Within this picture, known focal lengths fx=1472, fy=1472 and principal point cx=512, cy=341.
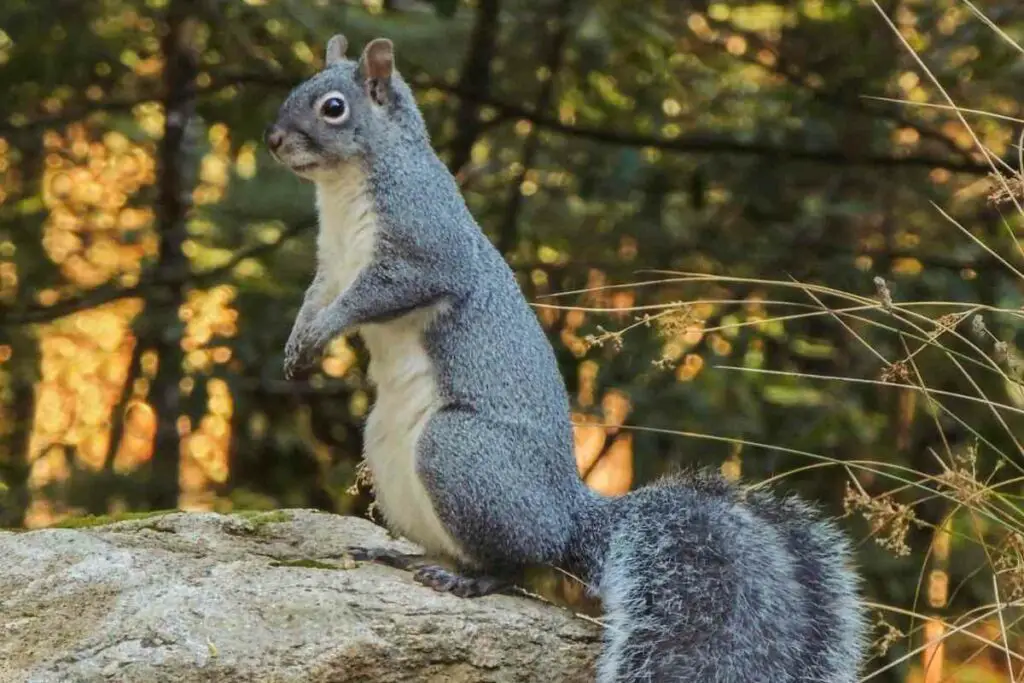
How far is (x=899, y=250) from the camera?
14.9ft

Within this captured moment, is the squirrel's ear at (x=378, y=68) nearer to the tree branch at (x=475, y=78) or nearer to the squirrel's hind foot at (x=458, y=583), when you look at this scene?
the squirrel's hind foot at (x=458, y=583)

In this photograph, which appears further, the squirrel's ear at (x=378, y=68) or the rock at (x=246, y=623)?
the squirrel's ear at (x=378, y=68)

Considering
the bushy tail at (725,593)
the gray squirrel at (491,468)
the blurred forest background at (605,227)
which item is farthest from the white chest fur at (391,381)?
the blurred forest background at (605,227)

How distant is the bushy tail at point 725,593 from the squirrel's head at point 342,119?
34.5 inches

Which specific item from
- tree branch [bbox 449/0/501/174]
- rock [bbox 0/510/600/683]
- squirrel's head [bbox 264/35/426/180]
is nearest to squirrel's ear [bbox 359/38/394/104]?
squirrel's head [bbox 264/35/426/180]

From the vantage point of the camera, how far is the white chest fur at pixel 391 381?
8.81 feet

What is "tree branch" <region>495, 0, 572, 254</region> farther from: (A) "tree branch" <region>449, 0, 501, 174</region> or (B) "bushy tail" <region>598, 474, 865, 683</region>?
(B) "bushy tail" <region>598, 474, 865, 683</region>

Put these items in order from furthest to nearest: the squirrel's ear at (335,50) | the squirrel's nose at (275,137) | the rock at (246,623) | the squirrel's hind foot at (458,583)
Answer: the squirrel's ear at (335,50) < the squirrel's nose at (275,137) < the squirrel's hind foot at (458,583) < the rock at (246,623)

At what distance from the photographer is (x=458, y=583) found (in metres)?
2.57

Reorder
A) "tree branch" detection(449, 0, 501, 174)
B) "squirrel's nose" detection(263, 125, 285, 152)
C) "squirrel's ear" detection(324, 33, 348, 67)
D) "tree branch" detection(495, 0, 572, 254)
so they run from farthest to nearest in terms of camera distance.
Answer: "tree branch" detection(495, 0, 572, 254)
"tree branch" detection(449, 0, 501, 174)
"squirrel's ear" detection(324, 33, 348, 67)
"squirrel's nose" detection(263, 125, 285, 152)

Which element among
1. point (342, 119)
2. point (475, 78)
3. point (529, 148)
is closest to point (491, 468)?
point (342, 119)

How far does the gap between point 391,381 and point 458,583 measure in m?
0.43

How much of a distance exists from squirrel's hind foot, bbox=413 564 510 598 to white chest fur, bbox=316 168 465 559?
0.05 metres

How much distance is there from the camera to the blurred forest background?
417 cm
